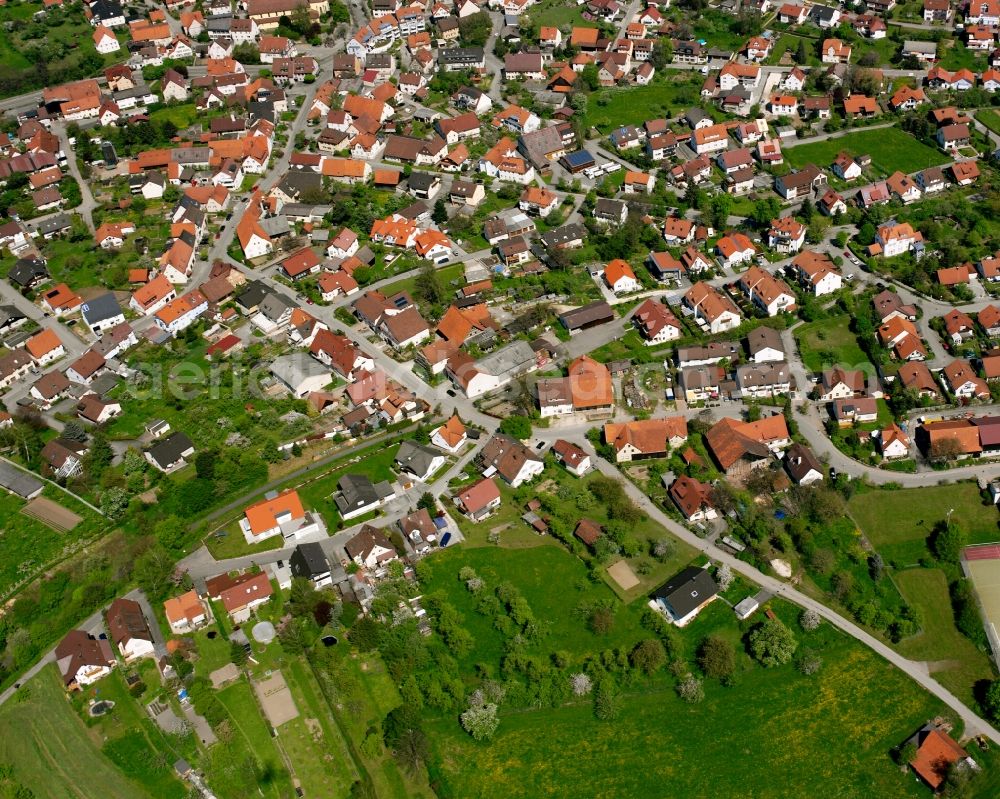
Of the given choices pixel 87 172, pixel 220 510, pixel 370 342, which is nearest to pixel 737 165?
pixel 370 342

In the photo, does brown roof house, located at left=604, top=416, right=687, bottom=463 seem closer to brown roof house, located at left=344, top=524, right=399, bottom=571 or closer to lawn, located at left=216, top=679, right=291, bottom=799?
brown roof house, located at left=344, top=524, right=399, bottom=571

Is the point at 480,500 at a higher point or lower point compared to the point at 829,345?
higher

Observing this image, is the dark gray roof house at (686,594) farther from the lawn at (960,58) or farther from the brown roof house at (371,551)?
the lawn at (960,58)

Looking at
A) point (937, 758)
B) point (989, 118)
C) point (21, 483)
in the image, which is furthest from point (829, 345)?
point (21, 483)

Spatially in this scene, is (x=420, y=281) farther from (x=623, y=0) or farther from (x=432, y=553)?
(x=623, y=0)

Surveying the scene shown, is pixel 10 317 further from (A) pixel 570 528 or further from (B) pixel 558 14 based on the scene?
(B) pixel 558 14

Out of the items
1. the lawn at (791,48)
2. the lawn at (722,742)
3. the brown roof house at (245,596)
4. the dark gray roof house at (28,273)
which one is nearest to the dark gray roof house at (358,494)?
the brown roof house at (245,596)
